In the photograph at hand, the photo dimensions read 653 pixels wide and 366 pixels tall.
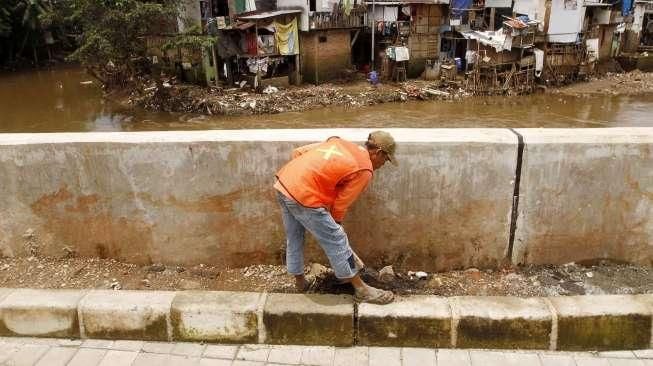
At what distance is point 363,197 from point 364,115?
1862 cm

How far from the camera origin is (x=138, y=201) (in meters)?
3.87

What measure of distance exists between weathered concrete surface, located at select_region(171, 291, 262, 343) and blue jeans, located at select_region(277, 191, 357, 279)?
1.72ft

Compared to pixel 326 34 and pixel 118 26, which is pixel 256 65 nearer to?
pixel 326 34

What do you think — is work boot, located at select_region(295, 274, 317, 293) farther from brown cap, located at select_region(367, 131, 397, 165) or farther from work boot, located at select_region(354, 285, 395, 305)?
brown cap, located at select_region(367, 131, 397, 165)

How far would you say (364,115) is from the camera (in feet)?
72.4

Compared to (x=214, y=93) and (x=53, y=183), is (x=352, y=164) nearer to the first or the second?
(x=53, y=183)

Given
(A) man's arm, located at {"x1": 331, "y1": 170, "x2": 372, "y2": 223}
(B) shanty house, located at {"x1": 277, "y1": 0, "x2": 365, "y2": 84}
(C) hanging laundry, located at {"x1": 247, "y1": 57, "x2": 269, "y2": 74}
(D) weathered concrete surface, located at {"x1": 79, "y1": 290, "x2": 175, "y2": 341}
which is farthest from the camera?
(B) shanty house, located at {"x1": 277, "y1": 0, "x2": 365, "y2": 84}

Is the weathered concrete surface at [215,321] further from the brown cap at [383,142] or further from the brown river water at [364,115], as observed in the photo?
the brown river water at [364,115]

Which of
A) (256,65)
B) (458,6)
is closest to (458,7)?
(458,6)

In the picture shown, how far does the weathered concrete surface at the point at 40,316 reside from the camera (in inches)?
130

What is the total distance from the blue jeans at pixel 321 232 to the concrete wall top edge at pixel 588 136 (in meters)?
1.54

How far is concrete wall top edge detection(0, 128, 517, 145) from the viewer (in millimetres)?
3643

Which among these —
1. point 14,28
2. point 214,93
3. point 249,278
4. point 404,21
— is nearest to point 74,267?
point 249,278

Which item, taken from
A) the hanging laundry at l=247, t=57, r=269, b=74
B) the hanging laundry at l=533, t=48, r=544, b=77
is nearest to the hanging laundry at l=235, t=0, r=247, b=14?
the hanging laundry at l=247, t=57, r=269, b=74
